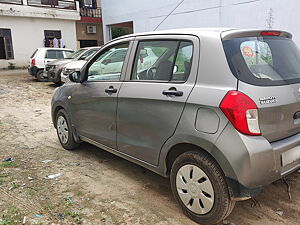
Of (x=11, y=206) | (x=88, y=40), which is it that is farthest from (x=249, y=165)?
(x=88, y=40)

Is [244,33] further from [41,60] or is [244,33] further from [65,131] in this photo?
[41,60]

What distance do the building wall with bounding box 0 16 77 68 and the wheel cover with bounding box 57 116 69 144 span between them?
16.5 metres

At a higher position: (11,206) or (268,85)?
(268,85)

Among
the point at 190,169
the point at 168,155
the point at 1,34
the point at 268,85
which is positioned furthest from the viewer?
the point at 1,34

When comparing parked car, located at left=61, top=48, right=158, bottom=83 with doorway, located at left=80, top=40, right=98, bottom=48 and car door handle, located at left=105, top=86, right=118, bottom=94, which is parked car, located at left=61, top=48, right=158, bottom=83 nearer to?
car door handle, located at left=105, top=86, right=118, bottom=94

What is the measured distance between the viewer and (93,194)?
124 inches

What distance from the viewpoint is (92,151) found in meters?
4.46

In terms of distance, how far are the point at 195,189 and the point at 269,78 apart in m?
1.17

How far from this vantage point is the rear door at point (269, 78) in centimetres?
226

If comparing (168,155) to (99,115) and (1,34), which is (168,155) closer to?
(99,115)

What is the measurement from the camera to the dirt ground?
2682 millimetres

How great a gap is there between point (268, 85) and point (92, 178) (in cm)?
235

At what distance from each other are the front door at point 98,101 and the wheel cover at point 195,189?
1115 mm

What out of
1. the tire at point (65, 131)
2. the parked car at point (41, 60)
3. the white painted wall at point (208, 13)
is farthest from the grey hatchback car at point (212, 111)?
the parked car at point (41, 60)
